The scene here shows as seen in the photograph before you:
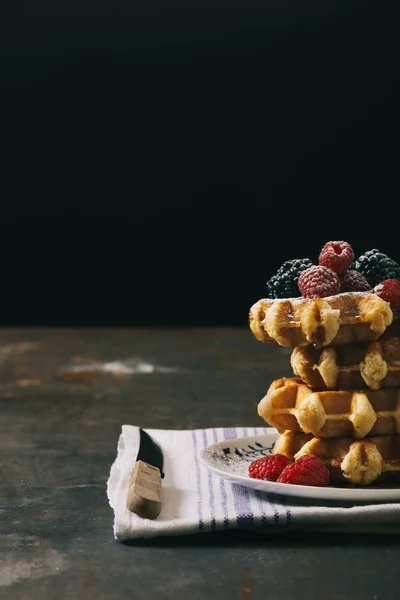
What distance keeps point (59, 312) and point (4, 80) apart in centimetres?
162

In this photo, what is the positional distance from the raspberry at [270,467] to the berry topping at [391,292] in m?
0.33

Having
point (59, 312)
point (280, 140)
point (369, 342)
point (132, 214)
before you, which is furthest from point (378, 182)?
point (369, 342)

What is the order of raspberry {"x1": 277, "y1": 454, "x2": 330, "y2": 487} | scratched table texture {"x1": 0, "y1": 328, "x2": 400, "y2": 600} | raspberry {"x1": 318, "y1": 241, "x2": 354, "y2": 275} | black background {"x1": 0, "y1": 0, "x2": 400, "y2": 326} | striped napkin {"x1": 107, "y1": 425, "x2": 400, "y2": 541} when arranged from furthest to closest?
1. black background {"x1": 0, "y1": 0, "x2": 400, "y2": 326}
2. raspberry {"x1": 318, "y1": 241, "x2": 354, "y2": 275}
3. raspberry {"x1": 277, "y1": 454, "x2": 330, "y2": 487}
4. striped napkin {"x1": 107, "y1": 425, "x2": 400, "y2": 541}
5. scratched table texture {"x1": 0, "y1": 328, "x2": 400, "y2": 600}

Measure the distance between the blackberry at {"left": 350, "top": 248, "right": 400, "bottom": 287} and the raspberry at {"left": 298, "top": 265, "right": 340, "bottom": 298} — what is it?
87 mm

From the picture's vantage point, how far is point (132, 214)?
6320 millimetres

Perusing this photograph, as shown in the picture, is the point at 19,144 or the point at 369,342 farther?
the point at 19,144

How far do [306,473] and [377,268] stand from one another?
402 mm

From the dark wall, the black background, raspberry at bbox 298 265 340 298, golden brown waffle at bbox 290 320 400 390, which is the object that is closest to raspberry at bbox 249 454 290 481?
golden brown waffle at bbox 290 320 400 390

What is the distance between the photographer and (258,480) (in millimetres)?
1461

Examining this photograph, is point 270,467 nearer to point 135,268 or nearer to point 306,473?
point 306,473

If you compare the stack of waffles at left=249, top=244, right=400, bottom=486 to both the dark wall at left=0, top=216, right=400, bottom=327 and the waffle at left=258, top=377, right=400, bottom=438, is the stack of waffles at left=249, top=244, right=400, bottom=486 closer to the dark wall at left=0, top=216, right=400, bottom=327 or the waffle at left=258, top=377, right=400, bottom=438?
the waffle at left=258, top=377, right=400, bottom=438

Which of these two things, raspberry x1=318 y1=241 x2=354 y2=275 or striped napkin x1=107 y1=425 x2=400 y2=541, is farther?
raspberry x1=318 y1=241 x2=354 y2=275

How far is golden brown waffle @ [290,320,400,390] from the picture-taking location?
156 centimetres

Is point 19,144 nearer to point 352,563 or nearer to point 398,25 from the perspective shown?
point 398,25
